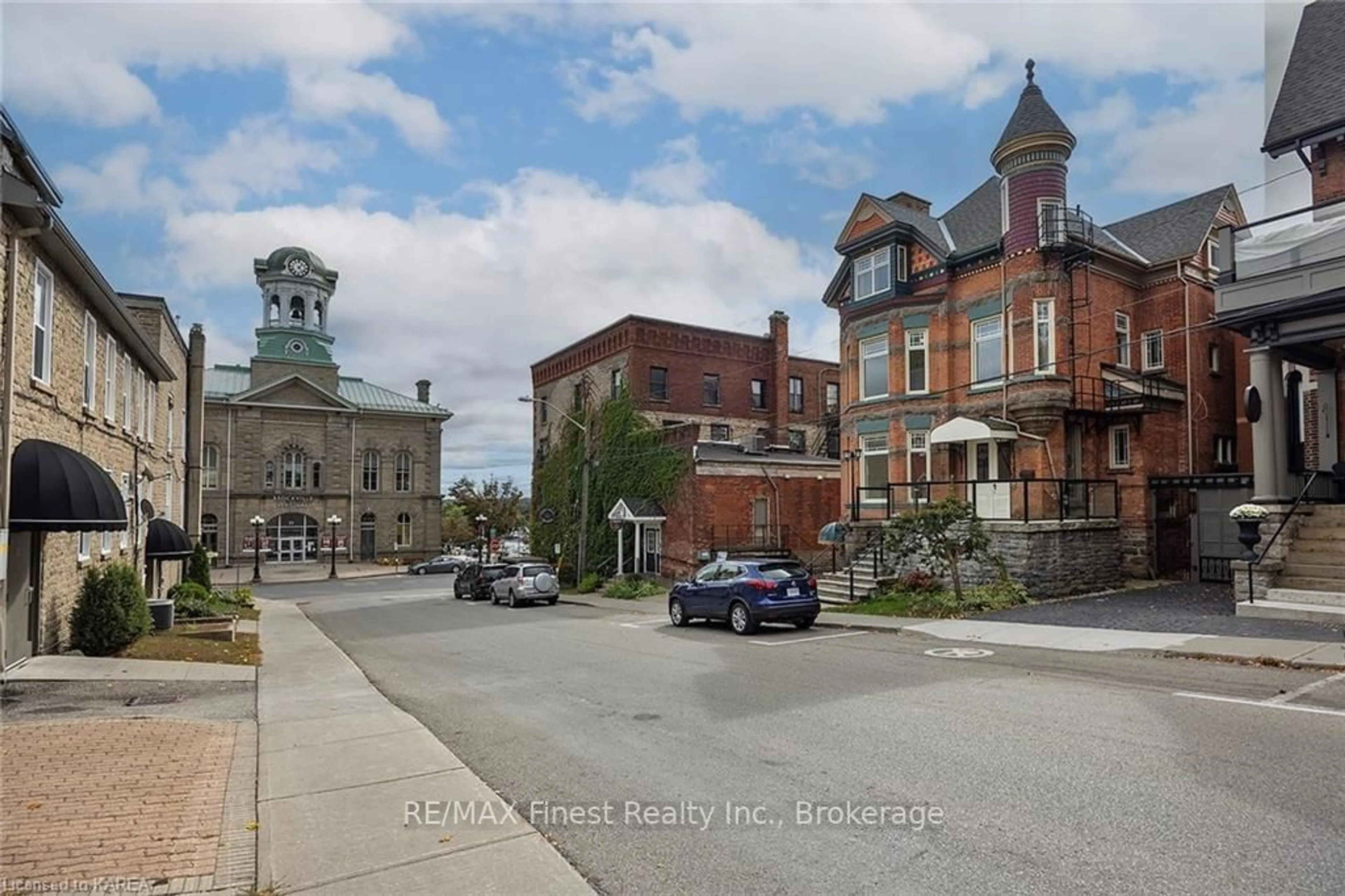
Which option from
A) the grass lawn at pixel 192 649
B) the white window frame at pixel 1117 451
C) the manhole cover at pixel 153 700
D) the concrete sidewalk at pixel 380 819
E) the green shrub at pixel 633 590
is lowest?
the green shrub at pixel 633 590

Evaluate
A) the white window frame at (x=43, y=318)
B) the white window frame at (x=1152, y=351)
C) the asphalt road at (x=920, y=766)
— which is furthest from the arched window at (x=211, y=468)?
the white window frame at (x=1152, y=351)

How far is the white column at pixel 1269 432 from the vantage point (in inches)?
666

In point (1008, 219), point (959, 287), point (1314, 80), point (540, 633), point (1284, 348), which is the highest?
point (1314, 80)

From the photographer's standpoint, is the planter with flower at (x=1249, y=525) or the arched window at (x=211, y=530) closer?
the planter with flower at (x=1249, y=525)

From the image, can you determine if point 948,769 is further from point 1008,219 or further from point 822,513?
point 822,513

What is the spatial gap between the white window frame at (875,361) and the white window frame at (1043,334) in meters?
4.77

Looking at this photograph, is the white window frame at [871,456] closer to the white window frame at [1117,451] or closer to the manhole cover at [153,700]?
the white window frame at [1117,451]

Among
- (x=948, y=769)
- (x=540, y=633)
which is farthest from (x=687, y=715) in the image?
(x=540, y=633)

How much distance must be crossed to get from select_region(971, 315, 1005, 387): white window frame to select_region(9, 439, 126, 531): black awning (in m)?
21.3

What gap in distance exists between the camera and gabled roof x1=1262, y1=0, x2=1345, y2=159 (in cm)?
1880

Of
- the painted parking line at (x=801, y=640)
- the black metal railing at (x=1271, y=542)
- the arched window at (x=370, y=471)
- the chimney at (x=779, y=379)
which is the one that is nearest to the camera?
the painted parking line at (x=801, y=640)

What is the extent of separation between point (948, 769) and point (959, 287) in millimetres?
21199

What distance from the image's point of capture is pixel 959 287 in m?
25.4

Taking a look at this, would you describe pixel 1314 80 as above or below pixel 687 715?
above
